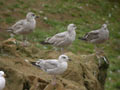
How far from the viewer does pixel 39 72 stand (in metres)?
7.64

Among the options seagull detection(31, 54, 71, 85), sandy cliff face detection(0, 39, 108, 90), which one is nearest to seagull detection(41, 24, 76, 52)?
sandy cliff face detection(0, 39, 108, 90)

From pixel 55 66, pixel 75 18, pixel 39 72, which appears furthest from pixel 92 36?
pixel 75 18

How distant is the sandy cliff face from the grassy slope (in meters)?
4.36

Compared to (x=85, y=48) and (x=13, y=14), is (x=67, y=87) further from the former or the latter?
(x=13, y=14)

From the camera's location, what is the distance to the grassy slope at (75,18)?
581 inches

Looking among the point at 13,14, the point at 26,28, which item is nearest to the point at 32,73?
the point at 26,28

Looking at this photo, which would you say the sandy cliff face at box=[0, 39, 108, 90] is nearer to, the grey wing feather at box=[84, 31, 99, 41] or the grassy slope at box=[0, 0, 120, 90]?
the grey wing feather at box=[84, 31, 99, 41]

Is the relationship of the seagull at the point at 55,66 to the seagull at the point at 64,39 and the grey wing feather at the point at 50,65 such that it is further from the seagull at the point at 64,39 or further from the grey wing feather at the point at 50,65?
the seagull at the point at 64,39

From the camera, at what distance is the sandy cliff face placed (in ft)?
22.1

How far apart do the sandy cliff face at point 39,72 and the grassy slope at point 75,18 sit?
4.36 metres

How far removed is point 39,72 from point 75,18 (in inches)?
440

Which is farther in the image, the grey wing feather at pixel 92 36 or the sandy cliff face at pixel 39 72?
the grey wing feather at pixel 92 36

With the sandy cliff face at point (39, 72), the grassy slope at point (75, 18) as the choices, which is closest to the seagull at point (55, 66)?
the sandy cliff face at point (39, 72)

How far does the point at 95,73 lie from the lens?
8844 millimetres
